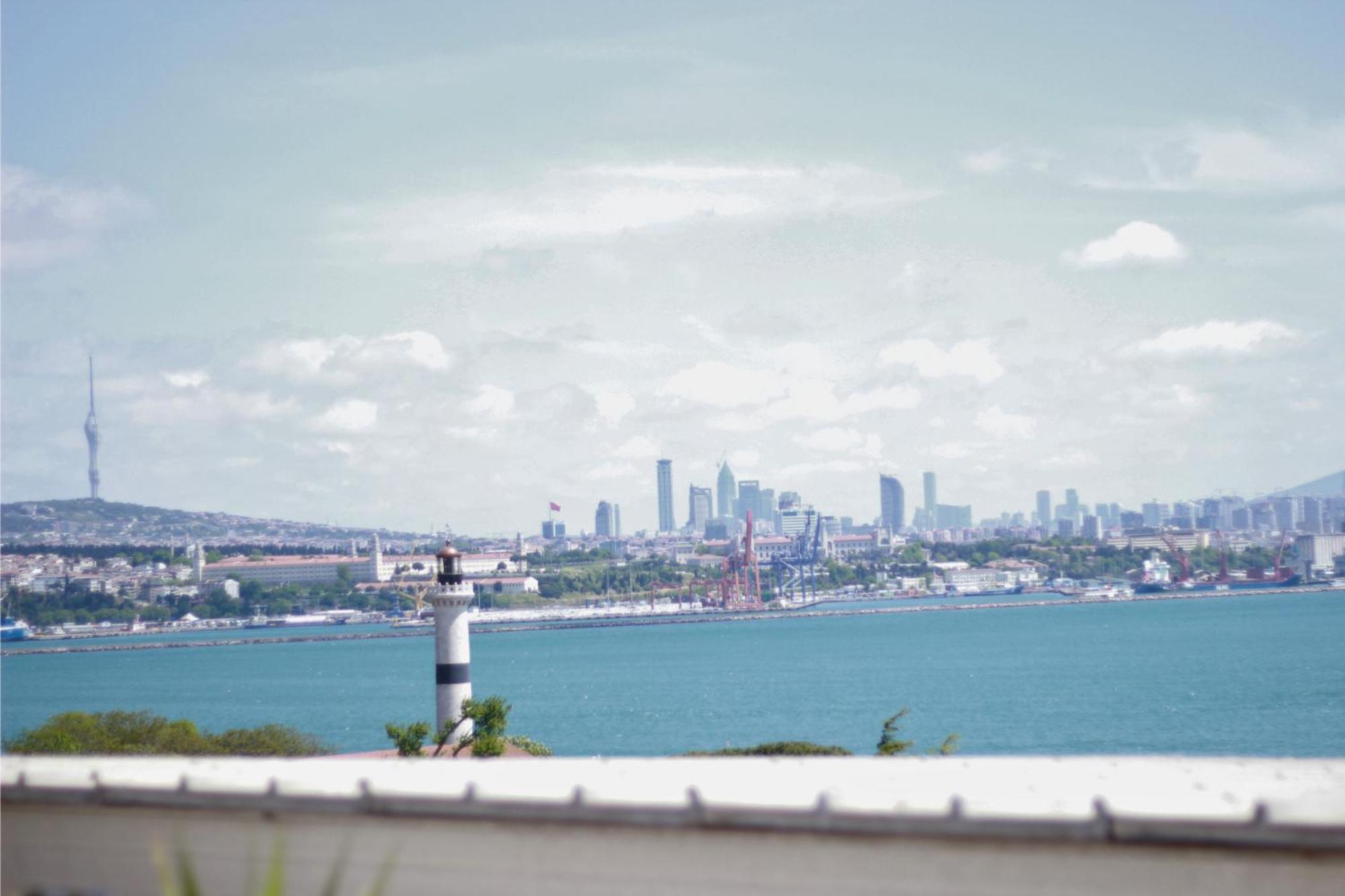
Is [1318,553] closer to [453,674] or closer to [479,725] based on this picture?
[453,674]

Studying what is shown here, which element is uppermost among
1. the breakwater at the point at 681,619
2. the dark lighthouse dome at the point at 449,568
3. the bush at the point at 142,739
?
the dark lighthouse dome at the point at 449,568

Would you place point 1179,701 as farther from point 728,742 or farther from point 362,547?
point 362,547

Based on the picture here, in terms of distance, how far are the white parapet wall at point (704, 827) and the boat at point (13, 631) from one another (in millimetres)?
96838

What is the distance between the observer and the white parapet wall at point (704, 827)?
4.53 meters

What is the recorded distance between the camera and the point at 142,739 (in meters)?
22.5

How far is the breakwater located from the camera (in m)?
89.9

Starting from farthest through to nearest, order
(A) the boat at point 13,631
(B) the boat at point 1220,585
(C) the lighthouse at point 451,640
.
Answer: (B) the boat at point 1220,585
(A) the boat at point 13,631
(C) the lighthouse at point 451,640

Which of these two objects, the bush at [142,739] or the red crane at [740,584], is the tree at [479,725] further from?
the red crane at [740,584]

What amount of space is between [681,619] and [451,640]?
9395 centimetres

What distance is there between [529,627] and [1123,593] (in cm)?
5357

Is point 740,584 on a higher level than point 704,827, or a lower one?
lower

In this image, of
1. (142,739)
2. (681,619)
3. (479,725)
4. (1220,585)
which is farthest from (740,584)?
(479,725)

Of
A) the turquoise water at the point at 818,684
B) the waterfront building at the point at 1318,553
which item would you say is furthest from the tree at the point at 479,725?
the waterfront building at the point at 1318,553

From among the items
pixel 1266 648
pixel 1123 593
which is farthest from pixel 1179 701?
pixel 1123 593
